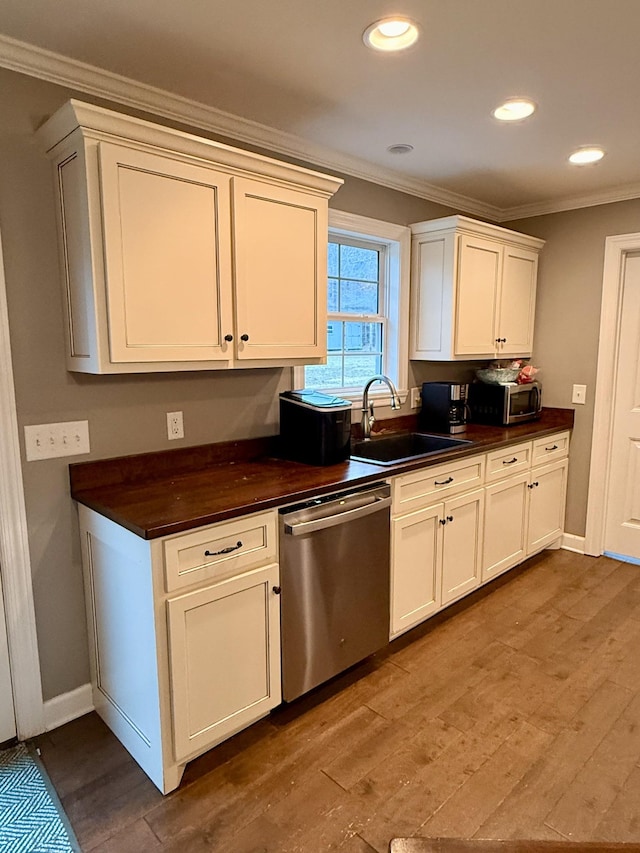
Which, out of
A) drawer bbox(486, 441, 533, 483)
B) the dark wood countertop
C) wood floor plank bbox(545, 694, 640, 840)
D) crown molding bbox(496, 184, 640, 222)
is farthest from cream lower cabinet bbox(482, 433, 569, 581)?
crown molding bbox(496, 184, 640, 222)

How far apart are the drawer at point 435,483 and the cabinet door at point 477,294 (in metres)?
0.79

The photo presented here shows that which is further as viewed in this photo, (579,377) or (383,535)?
(579,377)

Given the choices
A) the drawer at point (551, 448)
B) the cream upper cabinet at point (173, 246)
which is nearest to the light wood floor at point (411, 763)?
the drawer at point (551, 448)

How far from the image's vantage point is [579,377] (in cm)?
366

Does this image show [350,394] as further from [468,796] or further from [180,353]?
[468,796]

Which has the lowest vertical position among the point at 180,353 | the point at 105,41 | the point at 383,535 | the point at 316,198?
the point at 383,535

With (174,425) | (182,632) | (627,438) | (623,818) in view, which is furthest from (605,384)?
(182,632)

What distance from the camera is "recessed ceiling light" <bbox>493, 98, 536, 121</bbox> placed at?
215 centimetres

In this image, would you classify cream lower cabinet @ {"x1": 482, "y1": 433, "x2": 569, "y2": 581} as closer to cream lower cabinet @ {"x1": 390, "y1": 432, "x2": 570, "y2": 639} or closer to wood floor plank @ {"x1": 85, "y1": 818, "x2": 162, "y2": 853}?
cream lower cabinet @ {"x1": 390, "y1": 432, "x2": 570, "y2": 639}

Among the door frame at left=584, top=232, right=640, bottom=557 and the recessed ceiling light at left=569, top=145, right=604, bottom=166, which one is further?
the door frame at left=584, top=232, right=640, bottom=557

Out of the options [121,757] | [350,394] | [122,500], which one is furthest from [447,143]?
[121,757]

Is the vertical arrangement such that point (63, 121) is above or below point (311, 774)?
above

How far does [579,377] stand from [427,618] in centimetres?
201

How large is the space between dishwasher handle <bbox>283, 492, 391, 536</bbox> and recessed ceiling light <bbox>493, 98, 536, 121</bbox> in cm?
166
